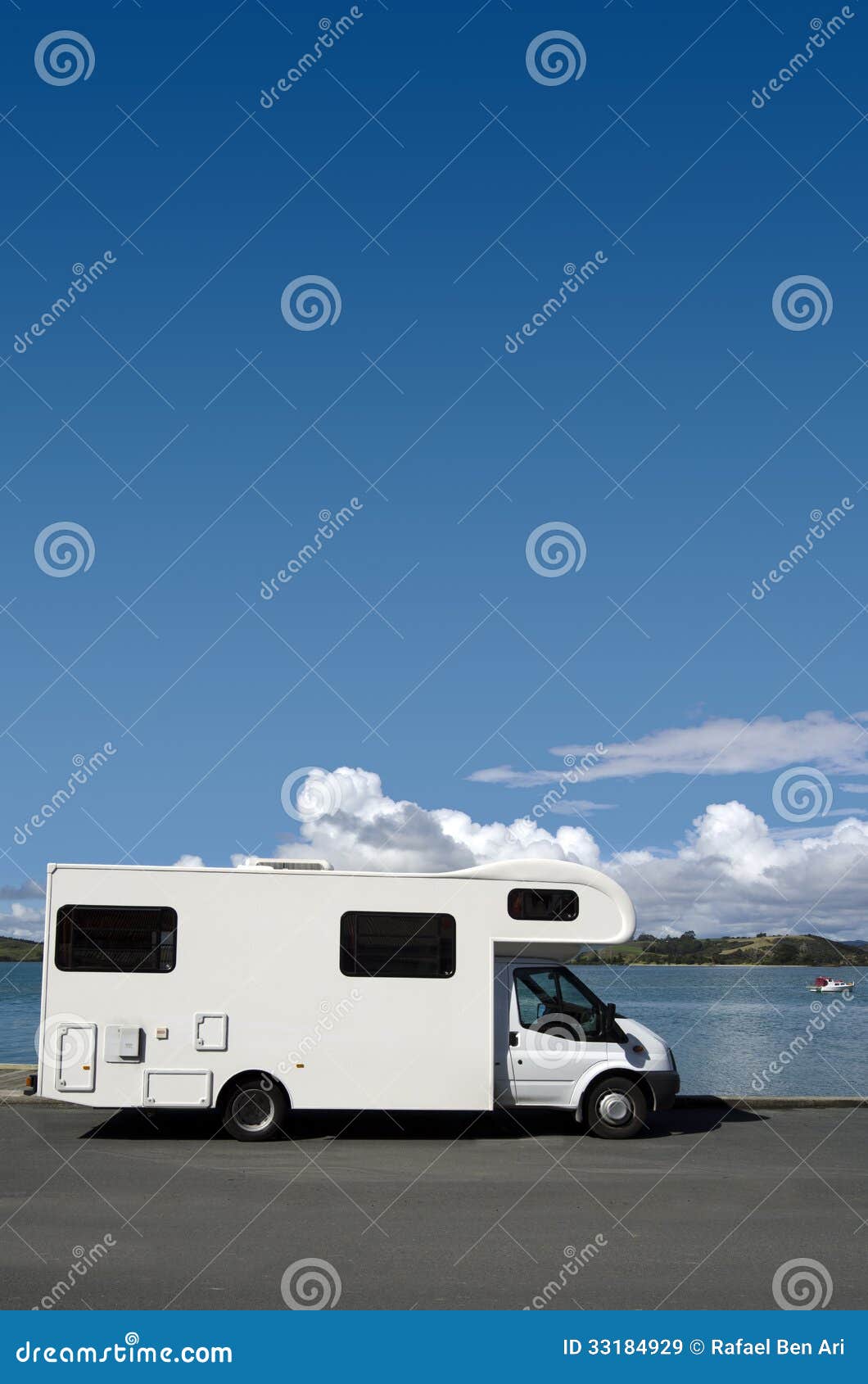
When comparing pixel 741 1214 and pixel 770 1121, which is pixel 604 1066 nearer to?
pixel 770 1121

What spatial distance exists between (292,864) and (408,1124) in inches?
140

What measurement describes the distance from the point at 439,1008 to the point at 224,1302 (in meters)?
6.33

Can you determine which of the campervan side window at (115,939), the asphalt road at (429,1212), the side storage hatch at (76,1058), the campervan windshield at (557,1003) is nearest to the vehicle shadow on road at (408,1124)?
the asphalt road at (429,1212)

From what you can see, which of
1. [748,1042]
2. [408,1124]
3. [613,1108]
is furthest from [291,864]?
[748,1042]

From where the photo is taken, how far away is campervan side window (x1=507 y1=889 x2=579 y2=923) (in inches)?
518

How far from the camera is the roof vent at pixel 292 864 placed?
1306 cm

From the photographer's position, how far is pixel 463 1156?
1206cm

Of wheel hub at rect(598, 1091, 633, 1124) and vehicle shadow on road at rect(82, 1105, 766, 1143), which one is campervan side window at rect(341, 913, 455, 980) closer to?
vehicle shadow on road at rect(82, 1105, 766, 1143)

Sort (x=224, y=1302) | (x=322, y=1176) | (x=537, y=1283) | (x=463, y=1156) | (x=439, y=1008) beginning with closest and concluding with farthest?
(x=224, y=1302) → (x=537, y=1283) → (x=322, y=1176) → (x=463, y=1156) → (x=439, y=1008)

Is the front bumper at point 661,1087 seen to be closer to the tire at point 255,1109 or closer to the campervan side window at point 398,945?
the campervan side window at point 398,945

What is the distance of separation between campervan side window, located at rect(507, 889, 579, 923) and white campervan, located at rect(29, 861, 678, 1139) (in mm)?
17

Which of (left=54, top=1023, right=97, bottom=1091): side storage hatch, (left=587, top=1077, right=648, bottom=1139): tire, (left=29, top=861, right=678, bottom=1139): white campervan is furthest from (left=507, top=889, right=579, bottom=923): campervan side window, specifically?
(left=54, top=1023, right=97, bottom=1091): side storage hatch

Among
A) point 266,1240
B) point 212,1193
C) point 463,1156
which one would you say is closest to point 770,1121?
point 463,1156

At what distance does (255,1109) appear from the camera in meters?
12.8
